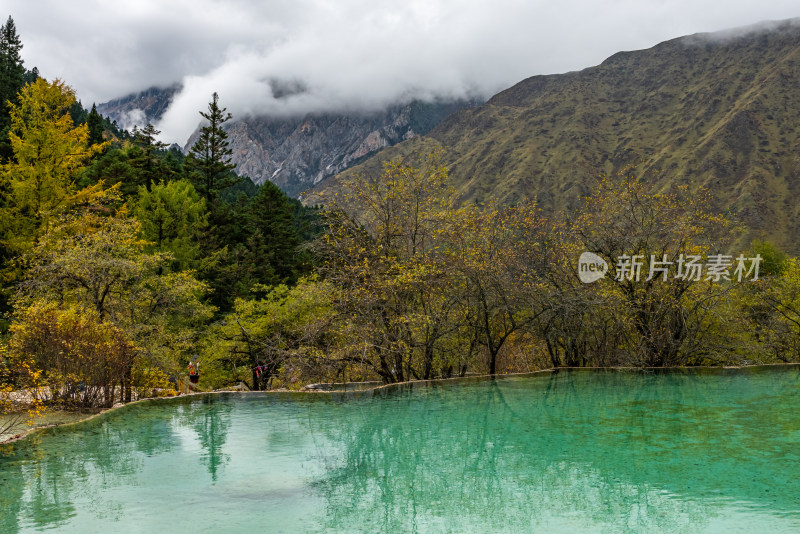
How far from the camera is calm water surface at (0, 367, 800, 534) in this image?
24.4ft

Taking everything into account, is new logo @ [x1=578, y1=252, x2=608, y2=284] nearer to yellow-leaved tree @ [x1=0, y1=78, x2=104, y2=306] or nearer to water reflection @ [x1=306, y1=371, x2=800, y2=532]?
water reflection @ [x1=306, y1=371, x2=800, y2=532]

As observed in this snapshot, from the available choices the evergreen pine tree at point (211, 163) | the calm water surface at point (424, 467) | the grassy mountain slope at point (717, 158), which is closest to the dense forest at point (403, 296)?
the calm water surface at point (424, 467)

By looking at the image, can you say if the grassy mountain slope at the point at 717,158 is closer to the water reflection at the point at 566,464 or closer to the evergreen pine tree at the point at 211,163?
the evergreen pine tree at the point at 211,163

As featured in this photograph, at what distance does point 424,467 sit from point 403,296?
10.9 m

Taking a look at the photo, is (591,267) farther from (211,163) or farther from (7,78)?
(7,78)

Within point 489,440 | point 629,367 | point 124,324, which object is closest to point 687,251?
point 629,367

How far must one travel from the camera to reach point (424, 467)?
9766 millimetres

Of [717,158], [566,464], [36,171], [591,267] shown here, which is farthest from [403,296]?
[717,158]

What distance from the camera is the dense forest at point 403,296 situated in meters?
18.5

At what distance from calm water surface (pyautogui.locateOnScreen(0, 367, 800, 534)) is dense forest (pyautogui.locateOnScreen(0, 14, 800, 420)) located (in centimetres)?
340

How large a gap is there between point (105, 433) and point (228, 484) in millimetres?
5280

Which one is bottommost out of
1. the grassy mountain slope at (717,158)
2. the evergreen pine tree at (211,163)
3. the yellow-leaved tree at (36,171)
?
the yellow-leaved tree at (36,171)

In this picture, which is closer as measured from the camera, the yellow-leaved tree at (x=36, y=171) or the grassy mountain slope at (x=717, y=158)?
the yellow-leaved tree at (x=36, y=171)

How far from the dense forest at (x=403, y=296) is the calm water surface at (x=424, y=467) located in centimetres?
340
